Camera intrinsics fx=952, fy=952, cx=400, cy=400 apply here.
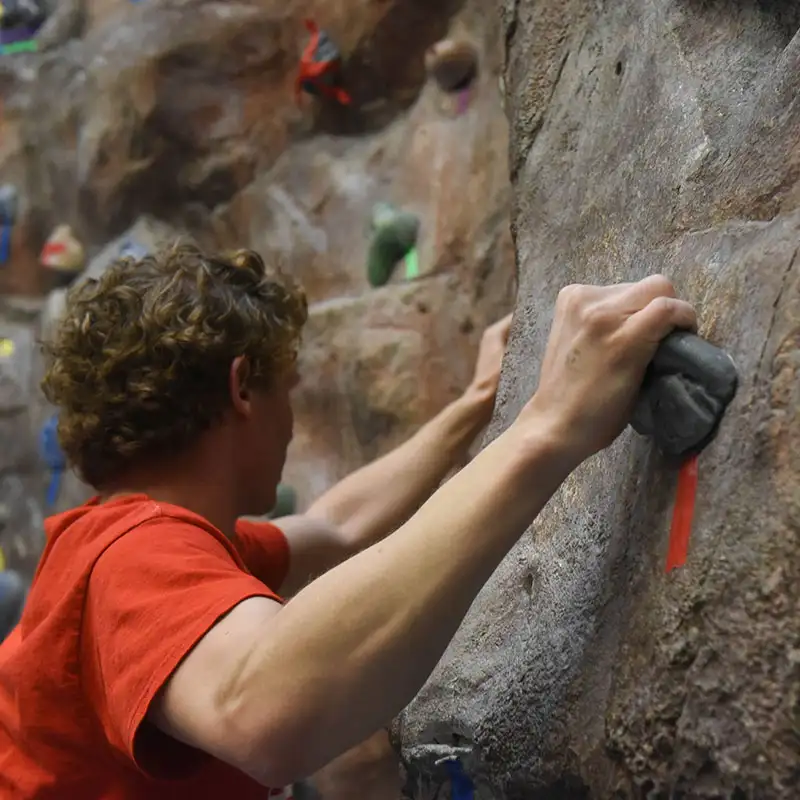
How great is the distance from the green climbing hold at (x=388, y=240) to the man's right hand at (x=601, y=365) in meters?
1.27

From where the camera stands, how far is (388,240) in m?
1.88

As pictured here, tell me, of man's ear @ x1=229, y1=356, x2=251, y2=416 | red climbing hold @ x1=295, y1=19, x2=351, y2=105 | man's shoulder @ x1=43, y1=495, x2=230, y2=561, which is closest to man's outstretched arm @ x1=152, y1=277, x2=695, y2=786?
man's shoulder @ x1=43, y1=495, x2=230, y2=561

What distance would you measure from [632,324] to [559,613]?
0.87 ft

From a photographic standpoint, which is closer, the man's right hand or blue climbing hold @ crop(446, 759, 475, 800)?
the man's right hand

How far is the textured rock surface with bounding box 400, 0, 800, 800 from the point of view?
0.54 meters

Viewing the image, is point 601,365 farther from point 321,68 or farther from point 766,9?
point 321,68

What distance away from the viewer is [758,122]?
717mm

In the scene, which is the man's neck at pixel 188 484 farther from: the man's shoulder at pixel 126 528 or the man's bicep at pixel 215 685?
the man's bicep at pixel 215 685

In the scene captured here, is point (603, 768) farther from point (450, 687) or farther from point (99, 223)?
point (99, 223)

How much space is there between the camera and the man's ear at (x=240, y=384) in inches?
37.6

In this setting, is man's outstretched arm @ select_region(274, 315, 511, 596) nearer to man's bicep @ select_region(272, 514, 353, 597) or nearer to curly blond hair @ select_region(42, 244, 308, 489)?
man's bicep @ select_region(272, 514, 353, 597)

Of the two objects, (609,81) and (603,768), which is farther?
(609,81)

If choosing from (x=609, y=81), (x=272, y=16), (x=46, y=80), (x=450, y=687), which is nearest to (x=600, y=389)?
(x=450, y=687)

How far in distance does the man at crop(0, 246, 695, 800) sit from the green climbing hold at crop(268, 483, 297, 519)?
641 mm
